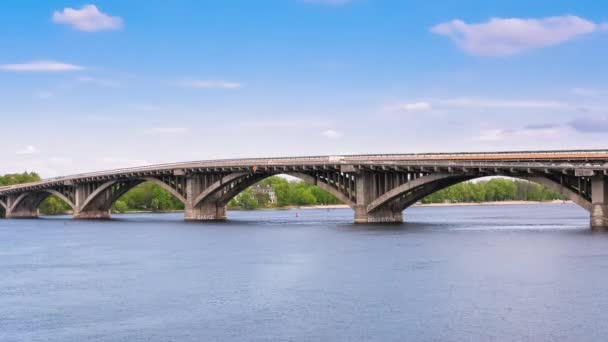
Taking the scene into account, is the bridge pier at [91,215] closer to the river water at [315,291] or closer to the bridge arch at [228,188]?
the bridge arch at [228,188]

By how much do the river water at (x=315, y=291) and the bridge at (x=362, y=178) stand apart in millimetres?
8416

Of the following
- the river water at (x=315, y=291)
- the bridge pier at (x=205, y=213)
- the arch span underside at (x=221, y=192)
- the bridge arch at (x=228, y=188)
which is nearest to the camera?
the river water at (x=315, y=291)

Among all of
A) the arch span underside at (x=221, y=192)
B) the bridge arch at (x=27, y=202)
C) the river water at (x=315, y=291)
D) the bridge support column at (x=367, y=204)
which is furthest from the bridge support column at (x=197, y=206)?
the river water at (x=315, y=291)

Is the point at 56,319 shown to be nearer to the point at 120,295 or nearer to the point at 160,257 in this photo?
the point at 120,295

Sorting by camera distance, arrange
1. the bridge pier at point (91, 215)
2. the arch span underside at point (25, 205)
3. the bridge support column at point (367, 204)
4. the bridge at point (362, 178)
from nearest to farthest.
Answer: the bridge at point (362, 178)
the bridge support column at point (367, 204)
the bridge pier at point (91, 215)
the arch span underside at point (25, 205)

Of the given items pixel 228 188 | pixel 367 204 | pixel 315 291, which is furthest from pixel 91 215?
pixel 315 291

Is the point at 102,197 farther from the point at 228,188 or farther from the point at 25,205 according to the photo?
the point at 25,205

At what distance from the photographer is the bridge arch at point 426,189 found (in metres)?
88.3

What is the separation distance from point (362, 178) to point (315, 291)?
62219 mm

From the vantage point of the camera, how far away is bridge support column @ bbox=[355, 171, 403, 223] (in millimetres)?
110250

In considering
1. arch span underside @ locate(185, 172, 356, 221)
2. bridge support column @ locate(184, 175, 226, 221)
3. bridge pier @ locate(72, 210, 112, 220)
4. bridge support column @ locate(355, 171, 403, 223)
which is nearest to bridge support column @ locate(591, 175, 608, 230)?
bridge support column @ locate(355, 171, 403, 223)

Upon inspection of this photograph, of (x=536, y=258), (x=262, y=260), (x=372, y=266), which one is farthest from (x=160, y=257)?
(x=536, y=258)

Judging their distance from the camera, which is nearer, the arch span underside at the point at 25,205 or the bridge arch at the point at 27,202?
the bridge arch at the point at 27,202

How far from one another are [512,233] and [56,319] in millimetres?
62622
